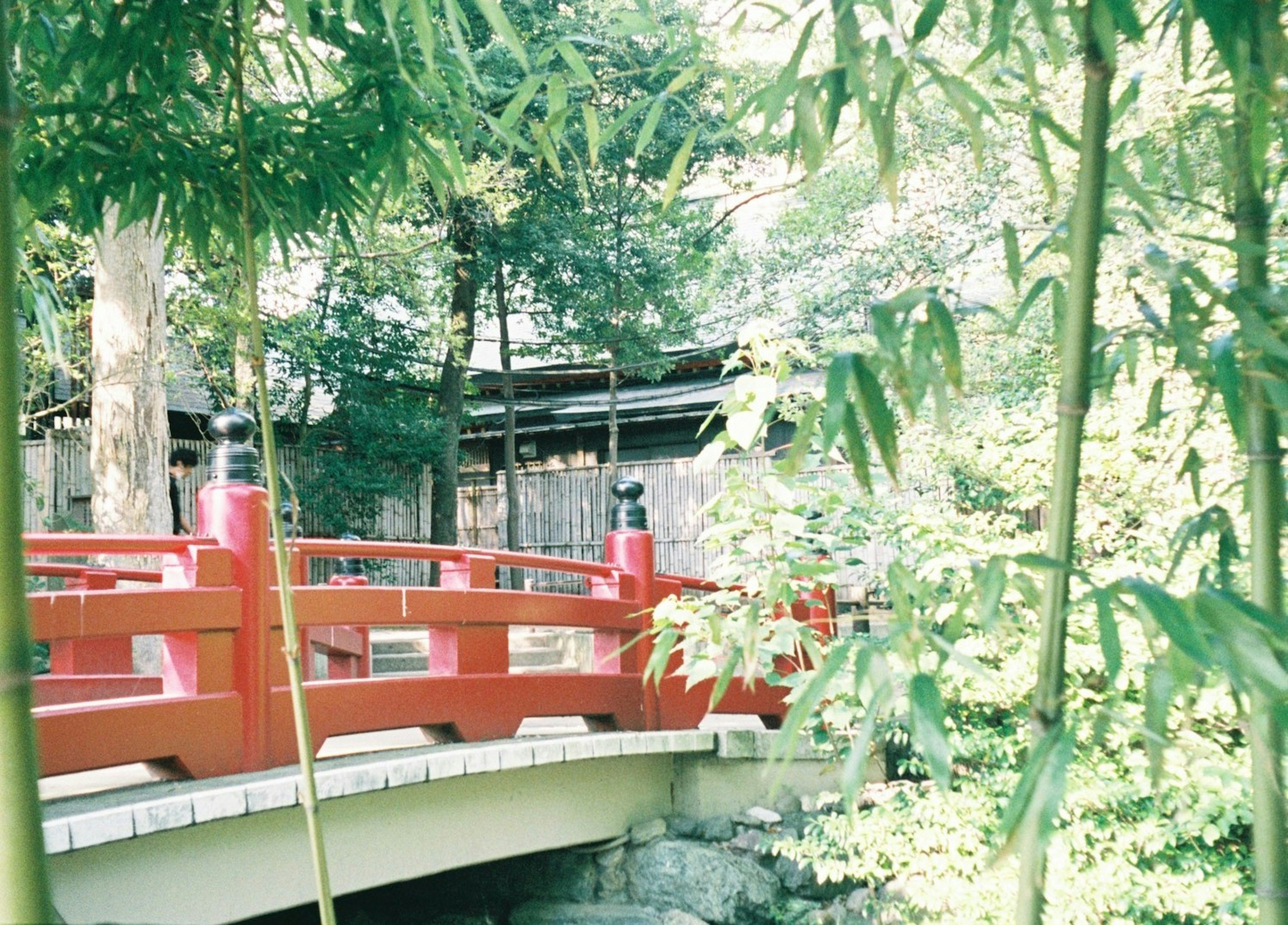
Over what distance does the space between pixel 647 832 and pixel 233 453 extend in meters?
2.71

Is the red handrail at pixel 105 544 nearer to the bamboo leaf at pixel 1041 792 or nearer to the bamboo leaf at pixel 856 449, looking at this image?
the bamboo leaf at pixel 856 449

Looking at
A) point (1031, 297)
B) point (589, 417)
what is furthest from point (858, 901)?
point (589, 417)

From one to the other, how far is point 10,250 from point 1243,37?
1.23 m

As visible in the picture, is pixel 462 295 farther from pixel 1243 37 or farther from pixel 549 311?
pixel 1243 37

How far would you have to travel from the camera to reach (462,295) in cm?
1353

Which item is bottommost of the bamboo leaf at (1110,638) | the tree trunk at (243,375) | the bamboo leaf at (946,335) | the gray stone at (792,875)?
the gray stone at (792,875)

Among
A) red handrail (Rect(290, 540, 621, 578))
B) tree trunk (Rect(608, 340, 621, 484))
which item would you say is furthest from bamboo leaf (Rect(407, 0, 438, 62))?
tree trunk (Rect(608, 340, 621, 484))

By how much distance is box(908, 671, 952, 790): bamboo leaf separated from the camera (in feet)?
3.36

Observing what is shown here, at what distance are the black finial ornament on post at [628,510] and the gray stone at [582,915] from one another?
1.80 metres

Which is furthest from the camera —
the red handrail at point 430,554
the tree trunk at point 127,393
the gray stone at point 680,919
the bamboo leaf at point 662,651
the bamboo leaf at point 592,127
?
the tree trunk at point 127,393

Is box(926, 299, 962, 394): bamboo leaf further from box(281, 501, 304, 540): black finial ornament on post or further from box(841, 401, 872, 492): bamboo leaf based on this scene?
box(281, 501, 304, 540): black finial ornament on post

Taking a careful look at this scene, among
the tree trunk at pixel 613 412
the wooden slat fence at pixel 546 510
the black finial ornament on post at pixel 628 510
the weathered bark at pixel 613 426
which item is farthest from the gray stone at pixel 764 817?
the weathered bark at pixel 613 426

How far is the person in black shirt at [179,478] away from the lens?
6.57 meters

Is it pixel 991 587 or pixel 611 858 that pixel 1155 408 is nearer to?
pixel 991 587
